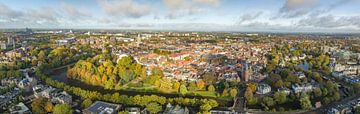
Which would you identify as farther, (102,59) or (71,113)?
(102,59)

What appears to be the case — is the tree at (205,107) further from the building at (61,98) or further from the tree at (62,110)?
the building at (61,98)

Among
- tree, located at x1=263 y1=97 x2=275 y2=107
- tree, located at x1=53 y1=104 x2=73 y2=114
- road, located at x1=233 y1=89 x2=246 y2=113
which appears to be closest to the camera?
tree, located at x1=53 y1=104 x2=73 y2=114

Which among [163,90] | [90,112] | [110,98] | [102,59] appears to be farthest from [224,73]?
[102,59]

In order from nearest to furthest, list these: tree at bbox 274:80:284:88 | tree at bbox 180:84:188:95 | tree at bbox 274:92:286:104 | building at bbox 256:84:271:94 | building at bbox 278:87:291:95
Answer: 1. tree at bbox 274:92:286:104
2. building at bbox 278:87:291:95
3. tree at bbox 180:84:188:95
4. building at bbox 256:84:271:94
5. tree at bbox 274:80:284:88

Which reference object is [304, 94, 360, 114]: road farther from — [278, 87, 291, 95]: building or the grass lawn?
the grass lawn

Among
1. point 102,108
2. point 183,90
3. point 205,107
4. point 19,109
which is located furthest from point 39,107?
point 205,107

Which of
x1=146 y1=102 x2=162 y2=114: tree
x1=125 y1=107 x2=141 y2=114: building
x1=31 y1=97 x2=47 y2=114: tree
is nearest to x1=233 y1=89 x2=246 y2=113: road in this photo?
x1=146 y1=102 x2=162 y2=114: tree

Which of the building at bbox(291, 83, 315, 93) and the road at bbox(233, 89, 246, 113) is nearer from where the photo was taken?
the road at bbox(233, 89, 246, 113)

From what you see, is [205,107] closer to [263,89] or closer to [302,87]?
[263,89]

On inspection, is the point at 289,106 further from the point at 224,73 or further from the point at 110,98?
the point at 110,98
